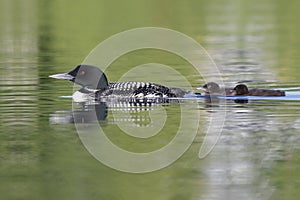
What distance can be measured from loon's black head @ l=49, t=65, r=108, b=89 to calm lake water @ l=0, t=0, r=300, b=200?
1.04ft

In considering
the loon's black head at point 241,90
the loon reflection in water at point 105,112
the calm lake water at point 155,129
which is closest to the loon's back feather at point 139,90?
the loon reflection in water at point 105,112

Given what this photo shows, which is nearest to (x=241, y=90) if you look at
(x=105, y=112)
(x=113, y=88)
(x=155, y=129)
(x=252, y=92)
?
(x=252, y=92)

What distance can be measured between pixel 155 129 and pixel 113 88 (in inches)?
137

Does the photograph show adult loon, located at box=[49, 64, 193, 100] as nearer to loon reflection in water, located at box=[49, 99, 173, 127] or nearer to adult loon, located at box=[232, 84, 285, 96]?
loon reflection in water, located at box=[49, 99, 173, 127]

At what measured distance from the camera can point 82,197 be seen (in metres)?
10.2

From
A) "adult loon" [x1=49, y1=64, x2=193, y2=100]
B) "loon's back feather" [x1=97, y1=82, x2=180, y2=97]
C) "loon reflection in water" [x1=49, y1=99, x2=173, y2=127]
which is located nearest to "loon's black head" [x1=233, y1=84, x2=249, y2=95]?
"adult loon" [x1=49, y1=64, x2=193, y2=100]

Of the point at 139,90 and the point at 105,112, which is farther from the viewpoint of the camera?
the point at 139,90

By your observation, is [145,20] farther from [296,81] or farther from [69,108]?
[69,108]

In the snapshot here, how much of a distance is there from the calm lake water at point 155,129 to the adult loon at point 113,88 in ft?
1.20

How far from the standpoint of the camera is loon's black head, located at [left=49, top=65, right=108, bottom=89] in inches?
701

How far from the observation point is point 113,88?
1748 cm

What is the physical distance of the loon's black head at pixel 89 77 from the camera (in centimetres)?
1781

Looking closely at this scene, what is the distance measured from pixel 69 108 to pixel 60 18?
3094cm

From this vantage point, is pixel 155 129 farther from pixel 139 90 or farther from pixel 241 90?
pixel 241 90
